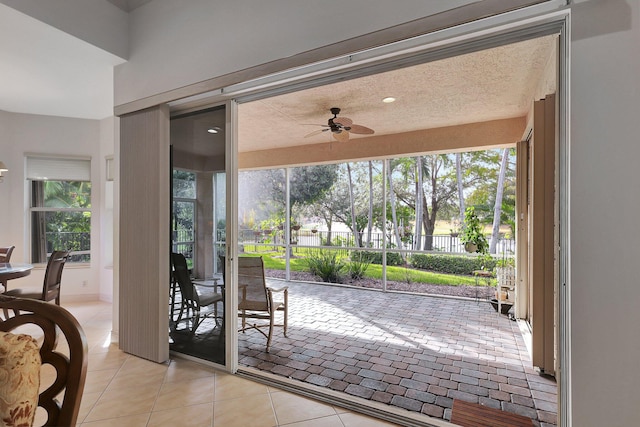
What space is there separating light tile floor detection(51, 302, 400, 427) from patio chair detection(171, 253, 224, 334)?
38cm

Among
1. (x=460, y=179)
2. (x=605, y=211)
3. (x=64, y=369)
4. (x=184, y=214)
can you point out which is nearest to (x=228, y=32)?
(x=184, y=214)

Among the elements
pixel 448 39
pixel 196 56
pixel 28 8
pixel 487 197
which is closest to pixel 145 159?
pixel 196 56

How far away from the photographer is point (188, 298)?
2.90 metres

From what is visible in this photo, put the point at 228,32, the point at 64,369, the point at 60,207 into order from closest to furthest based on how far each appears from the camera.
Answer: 1. the point at 64,369
2. the point at 228,32
3. the point at 60,207

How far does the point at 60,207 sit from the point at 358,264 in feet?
17.2

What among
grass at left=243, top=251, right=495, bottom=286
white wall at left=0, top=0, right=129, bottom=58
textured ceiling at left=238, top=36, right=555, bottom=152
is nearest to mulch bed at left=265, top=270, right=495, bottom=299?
grass at left=243, top=251, right=495, bottom=286

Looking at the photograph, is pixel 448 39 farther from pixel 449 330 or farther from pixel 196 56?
pixel 449 330

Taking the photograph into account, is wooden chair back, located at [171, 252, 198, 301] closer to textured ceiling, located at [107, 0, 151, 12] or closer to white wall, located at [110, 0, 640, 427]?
textured ceiling, located at [107, 0, 151, 12]

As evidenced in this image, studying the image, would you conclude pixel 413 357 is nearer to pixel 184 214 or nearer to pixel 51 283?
pixel 184 214

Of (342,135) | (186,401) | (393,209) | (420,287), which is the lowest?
(420,287)

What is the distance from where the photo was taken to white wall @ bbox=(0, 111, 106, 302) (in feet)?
15.2

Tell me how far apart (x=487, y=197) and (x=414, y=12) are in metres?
4.80

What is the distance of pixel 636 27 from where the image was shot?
137cm

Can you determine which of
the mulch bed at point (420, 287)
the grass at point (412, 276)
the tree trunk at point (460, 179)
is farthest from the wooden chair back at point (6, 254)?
the tree trunk at point (460, 179)
